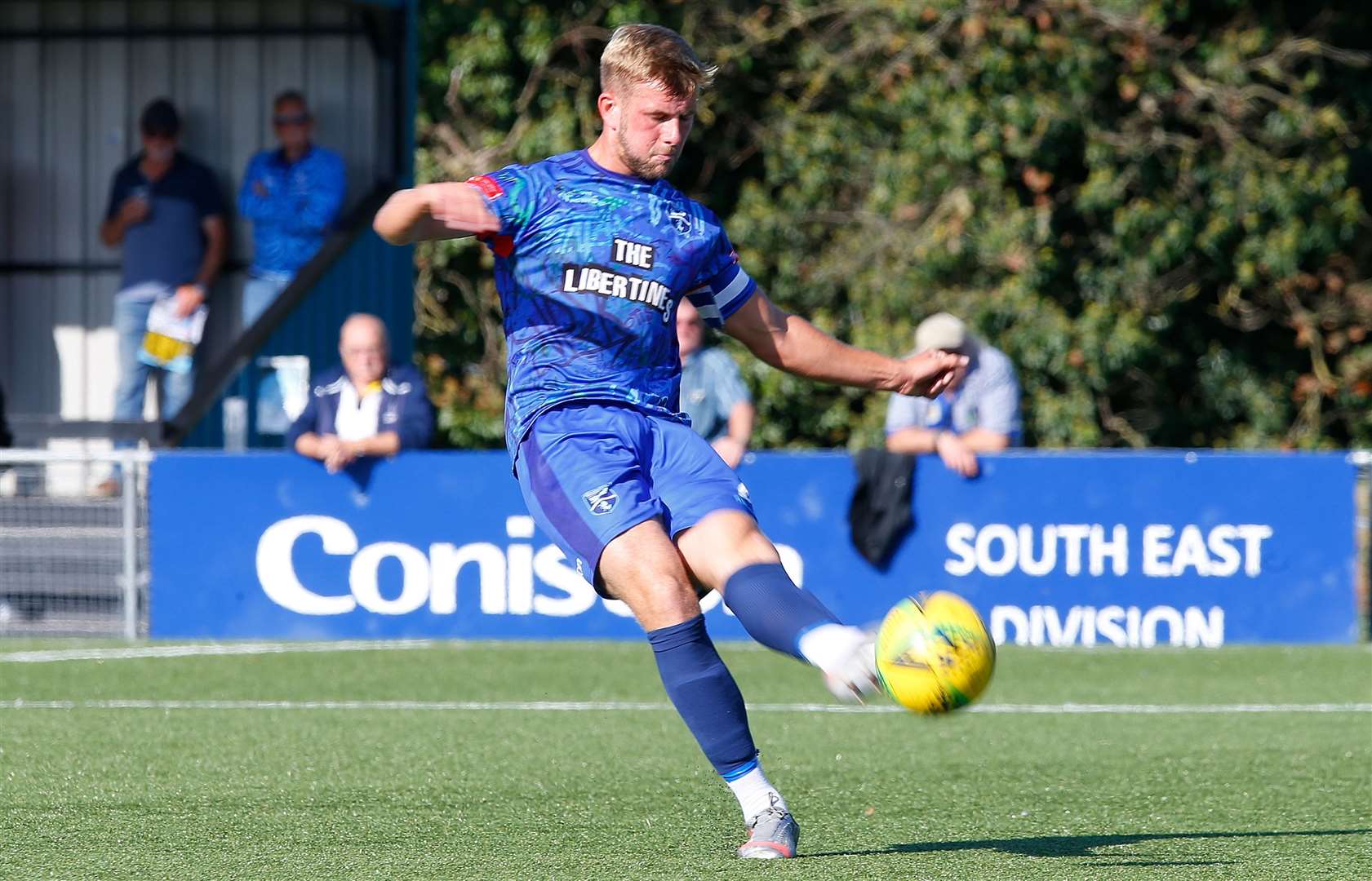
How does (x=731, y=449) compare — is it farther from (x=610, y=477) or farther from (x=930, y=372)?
(x=610, y=477)

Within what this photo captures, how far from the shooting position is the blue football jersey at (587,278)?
15.1ft

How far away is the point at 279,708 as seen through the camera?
309 inches

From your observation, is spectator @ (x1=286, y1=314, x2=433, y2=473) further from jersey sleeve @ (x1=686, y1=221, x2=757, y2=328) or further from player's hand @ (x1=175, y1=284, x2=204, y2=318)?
jersey sleeve @ (x1=686, y1=221, x2=757, y2=328)

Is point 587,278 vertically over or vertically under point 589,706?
over

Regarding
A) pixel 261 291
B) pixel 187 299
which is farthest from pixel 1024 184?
pixel 187 299

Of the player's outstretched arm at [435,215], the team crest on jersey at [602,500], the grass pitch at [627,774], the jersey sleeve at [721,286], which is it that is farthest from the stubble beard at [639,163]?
the grass pitch at [627,774]

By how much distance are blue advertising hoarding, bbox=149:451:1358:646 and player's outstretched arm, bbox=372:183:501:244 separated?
598 cm

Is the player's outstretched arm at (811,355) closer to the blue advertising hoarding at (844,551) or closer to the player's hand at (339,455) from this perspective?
the blue advertising hoarding at (844,551)

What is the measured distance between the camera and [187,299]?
538 inches

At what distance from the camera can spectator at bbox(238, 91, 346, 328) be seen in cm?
1362

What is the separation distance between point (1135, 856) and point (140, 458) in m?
7.20

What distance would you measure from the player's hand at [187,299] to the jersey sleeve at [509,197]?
9.41 m

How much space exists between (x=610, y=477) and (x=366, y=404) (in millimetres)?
6438

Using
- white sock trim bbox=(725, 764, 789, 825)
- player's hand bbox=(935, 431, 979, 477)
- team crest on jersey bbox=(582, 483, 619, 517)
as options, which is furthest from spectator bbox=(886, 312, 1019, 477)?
team crest on jersey bbox=(582, 483, 619, 517)
